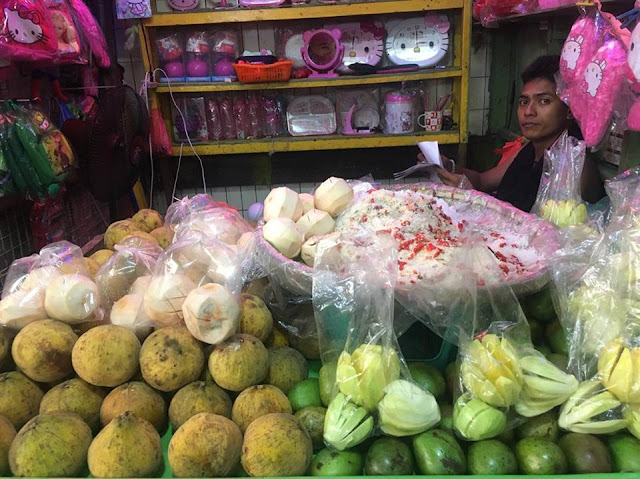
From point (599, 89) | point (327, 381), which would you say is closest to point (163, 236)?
point (327, 381)

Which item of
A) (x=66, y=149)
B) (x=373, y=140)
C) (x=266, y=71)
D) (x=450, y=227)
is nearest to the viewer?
(x=450, y=227)

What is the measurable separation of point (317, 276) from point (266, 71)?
2.46 metres

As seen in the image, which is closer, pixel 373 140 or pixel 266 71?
pixel 266 71

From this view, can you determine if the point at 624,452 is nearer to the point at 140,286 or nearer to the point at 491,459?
the point at 491,459

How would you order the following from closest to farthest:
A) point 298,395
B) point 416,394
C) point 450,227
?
point 416,394
point 298,395
point 450,227

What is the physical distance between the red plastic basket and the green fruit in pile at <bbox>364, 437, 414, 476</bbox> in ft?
8.98

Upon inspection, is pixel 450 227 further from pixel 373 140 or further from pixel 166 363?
pixel 373 140

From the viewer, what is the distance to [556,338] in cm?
98

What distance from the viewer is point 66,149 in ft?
7.66

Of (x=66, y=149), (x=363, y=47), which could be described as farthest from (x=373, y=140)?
(x=66, y=149)

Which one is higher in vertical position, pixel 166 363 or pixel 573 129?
pixel 573 129

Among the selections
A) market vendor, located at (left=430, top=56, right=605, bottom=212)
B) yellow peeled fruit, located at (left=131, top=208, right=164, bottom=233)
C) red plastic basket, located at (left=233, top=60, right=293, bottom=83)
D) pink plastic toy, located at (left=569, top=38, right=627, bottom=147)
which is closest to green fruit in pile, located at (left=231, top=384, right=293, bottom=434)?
yellow peeled fruit, located at (left=131, top=208, right=164, bottom=233)

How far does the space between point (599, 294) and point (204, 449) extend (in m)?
0.73

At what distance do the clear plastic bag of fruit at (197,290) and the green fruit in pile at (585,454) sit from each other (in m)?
0.60
